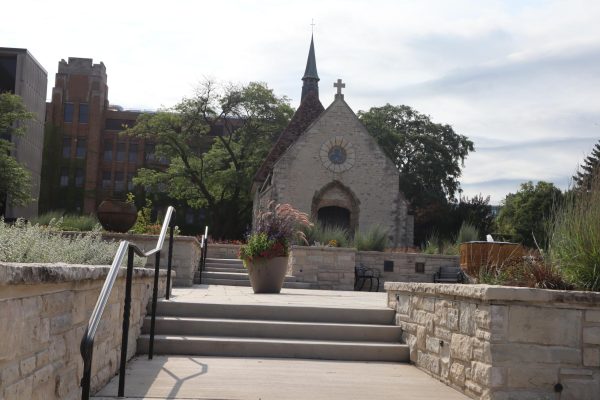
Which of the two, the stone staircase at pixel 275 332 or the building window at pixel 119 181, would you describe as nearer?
the stone staircase at pixel 275 332

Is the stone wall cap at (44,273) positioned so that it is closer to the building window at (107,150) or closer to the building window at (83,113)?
the building window at (83,113)

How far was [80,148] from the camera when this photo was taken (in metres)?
59.4

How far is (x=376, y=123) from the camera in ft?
155

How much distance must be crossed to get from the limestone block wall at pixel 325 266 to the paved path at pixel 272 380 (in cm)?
961

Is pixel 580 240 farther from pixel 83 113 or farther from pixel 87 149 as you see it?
pixel 83 113

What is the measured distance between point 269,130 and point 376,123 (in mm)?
9155

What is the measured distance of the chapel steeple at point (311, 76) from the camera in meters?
46.9

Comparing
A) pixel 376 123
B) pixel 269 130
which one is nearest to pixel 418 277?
pixel 269 130

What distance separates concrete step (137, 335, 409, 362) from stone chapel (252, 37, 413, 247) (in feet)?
74.1

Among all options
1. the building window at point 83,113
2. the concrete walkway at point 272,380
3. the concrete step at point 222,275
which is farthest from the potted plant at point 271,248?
the building window at point 83,113

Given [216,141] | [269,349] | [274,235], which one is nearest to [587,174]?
[269,349]

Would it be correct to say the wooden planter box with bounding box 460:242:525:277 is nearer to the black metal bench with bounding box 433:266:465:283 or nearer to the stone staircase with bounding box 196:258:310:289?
the stone staircase with bounding box 196:258:310:289

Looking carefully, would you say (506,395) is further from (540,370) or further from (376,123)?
(376,123)

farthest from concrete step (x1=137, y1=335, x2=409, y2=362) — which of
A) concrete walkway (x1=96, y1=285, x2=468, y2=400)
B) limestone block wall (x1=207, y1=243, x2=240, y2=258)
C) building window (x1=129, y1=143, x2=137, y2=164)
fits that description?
building window (x1=129, y1=143, x2=137, y2=164)
